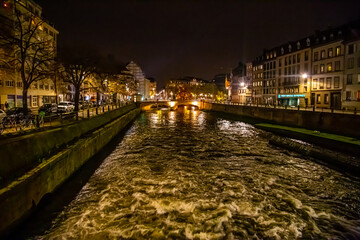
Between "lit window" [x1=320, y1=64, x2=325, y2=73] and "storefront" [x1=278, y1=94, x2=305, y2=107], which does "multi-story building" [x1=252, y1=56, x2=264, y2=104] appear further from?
"lit window" [x1=320, y1=64, x2=325, y2=73]

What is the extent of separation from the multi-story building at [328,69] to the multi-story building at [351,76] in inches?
91.8

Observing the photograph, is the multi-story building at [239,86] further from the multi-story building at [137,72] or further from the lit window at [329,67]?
the multi-story building at [137,72]

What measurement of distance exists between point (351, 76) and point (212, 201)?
42975 millimetres

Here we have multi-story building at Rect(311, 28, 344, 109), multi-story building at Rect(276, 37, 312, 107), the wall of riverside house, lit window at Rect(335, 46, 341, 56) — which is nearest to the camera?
the wall of riverside house

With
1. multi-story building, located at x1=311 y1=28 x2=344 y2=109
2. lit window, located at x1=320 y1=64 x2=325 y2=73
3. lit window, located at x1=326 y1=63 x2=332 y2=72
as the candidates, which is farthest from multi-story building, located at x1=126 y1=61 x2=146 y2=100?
lit window, located at x1=326 y1=63 x2=332 y2=72

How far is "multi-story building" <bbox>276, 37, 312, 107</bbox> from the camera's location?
182 ft

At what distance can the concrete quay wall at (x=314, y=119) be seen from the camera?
2411 cm

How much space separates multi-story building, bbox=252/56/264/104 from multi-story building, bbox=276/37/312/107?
10.4m

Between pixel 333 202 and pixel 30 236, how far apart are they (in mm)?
13192

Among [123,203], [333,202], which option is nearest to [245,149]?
[333,202]

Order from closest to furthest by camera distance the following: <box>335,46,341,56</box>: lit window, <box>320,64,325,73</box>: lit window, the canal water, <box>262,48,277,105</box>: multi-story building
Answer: the canal water, <box>335,46,341,56</box>: lit window, <box>320,64,325,73</box>: lit window, <box>262,48,277,105</box>: multi-story building

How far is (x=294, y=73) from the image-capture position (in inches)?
2408

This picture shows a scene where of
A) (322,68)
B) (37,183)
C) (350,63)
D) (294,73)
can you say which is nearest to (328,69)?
(322,68)

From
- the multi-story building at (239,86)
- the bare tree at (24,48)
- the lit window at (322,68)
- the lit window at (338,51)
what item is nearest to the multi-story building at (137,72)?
the multi-story building at (239,86)
